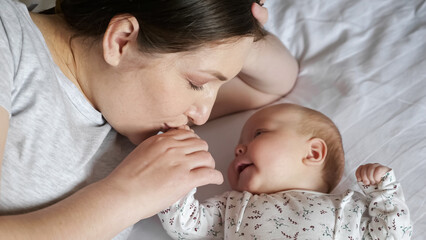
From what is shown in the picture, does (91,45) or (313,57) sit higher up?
(91,45)

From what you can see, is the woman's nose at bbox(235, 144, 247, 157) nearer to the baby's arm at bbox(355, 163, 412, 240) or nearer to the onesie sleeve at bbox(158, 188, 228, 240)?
the onesie sleeve at bbox(158, 188, 228, 240)

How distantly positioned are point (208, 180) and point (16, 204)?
399 millimetres

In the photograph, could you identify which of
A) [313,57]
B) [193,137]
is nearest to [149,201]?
[193,137]

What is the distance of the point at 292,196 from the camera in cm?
127

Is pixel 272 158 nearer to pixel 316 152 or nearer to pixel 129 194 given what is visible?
pixel 316 152

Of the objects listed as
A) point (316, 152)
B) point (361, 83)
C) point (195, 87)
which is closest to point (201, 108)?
point (195, 87)

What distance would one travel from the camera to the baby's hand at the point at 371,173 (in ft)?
3.99

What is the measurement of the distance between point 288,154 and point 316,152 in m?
0.09

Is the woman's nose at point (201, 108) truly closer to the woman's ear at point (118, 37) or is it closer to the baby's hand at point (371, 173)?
the woman's ear at point (118, 37)

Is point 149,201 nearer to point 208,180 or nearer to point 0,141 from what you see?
point 208,180

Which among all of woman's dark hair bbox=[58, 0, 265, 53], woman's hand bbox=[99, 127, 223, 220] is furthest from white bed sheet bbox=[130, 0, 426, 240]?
woman's dark hair bbox=[58, 0, 265, 53]

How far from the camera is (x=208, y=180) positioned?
1.08 m

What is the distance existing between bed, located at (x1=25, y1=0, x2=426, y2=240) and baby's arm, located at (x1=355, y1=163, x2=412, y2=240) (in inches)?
3.5

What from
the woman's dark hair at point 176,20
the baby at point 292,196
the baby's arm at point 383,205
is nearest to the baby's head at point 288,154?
the baby at point 292,196
